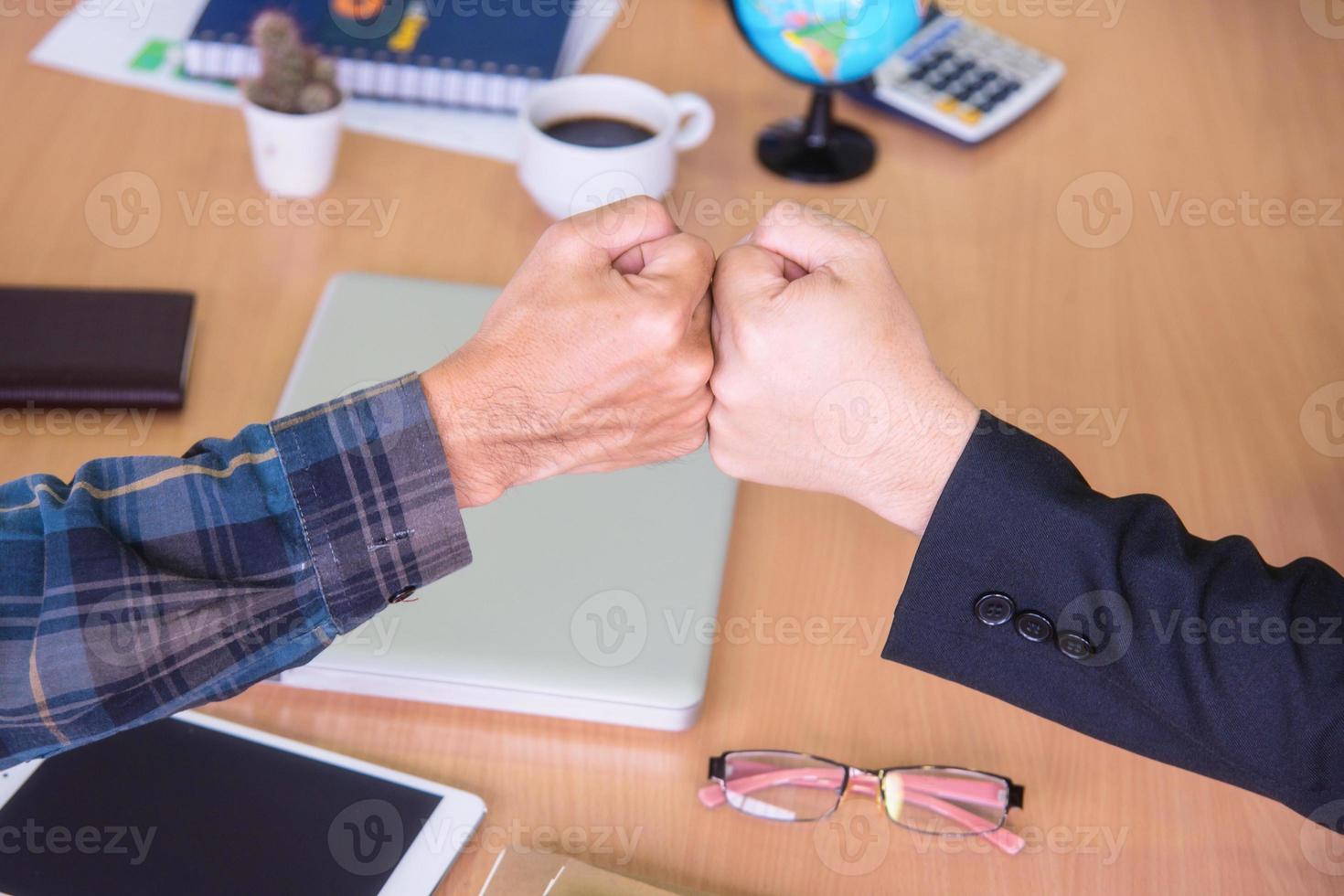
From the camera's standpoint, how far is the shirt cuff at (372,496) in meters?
0.76

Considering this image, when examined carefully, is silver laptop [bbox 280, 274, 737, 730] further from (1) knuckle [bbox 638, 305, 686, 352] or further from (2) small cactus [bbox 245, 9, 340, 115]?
(2) small cactus [bbox 245, 9, 340, 115]

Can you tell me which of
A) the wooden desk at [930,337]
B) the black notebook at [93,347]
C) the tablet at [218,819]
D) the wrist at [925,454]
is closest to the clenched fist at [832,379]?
the wrist at [925,454]

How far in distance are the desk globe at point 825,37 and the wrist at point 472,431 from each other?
21.9 inches

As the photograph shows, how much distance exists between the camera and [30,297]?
104 cm

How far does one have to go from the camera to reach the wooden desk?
0.79 m

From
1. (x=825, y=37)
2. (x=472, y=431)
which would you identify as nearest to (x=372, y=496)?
(x=472, y=431)

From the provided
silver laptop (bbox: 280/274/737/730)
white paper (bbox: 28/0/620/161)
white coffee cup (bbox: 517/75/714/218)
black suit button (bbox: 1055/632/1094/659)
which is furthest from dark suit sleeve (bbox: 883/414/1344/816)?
white paper (bbox: 28/0/620/161)

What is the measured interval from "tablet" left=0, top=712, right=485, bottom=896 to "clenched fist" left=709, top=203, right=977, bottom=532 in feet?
1.08

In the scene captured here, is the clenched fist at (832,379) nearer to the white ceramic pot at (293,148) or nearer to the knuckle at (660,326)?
the knuckle at (660,326)

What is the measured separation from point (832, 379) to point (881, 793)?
0.91ft

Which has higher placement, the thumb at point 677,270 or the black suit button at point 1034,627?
the thumb at point 677,270

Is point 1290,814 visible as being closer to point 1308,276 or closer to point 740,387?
point 740,387

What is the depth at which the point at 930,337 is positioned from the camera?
1.14 meters

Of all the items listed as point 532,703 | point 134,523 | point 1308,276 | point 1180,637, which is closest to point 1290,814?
point 1180,637
